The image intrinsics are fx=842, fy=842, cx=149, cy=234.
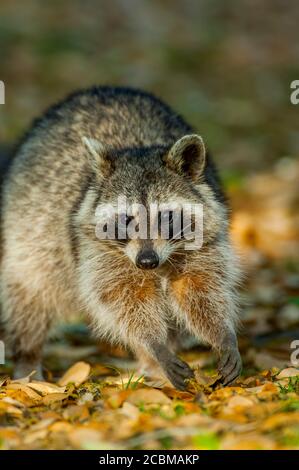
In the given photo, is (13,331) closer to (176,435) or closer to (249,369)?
(249,369)

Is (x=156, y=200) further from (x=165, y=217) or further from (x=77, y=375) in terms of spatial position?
(x=77, y=375)

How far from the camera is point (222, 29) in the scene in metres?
18.3

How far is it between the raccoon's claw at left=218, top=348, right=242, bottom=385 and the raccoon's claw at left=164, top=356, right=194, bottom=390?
0.22 m

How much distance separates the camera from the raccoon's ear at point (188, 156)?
5773mm

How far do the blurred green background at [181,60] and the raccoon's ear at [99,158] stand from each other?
20.8ft

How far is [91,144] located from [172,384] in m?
1.81

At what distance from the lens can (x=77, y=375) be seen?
248 inches

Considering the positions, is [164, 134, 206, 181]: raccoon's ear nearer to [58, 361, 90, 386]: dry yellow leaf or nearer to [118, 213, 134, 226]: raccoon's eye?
[118, 213, 134, 226]: raccoon's eye

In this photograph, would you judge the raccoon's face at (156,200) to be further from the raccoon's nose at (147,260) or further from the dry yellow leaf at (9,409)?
the dry yellow leaf at (9,409)

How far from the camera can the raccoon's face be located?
563cm

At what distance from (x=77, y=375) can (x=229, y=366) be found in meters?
1.28

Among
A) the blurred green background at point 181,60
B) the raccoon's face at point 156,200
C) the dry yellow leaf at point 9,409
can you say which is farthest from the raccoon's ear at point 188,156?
the blurred green background at point 181,60

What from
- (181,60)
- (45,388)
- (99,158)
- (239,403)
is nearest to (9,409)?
(45,388)

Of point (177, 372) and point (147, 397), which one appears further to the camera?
point (177, 372)
